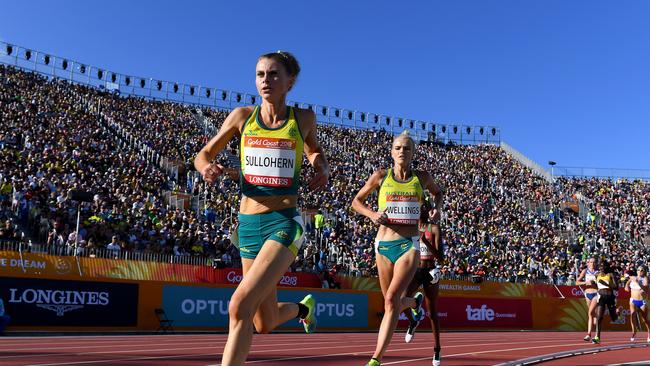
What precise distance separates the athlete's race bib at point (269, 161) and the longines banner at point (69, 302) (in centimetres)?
1140

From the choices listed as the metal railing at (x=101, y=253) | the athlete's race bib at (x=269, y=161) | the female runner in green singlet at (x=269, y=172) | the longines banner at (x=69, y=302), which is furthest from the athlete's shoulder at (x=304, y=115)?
the metal railing at (x=101, y=253)

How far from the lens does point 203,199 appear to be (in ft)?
94.3

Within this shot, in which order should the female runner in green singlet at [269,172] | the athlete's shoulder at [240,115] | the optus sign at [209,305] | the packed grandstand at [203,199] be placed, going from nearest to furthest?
the female runner in green singlet at [269,172]
the athlete's shoulder at [240,115]
the optus sign at [209,305]
the packed grandstand at [203,199]

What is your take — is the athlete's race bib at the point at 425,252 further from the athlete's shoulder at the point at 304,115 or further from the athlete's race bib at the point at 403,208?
the athlete's shoulder at the point at 304,115

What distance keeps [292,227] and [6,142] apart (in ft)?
77.4

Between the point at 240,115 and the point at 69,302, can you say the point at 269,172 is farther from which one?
the point at 69,302

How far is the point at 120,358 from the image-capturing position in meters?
8.84

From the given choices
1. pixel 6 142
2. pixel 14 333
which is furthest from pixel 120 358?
pixel 6 142

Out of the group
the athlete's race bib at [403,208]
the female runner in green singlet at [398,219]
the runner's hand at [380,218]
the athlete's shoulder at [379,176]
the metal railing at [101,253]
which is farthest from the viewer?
the metal railing at [101,253]

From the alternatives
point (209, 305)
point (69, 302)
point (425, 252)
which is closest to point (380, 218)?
point (425, 252)

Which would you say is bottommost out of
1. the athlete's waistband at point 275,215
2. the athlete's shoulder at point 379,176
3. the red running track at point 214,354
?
the red running track at point 214,354

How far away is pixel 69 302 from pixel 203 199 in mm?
13880

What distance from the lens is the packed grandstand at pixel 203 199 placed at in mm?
20562

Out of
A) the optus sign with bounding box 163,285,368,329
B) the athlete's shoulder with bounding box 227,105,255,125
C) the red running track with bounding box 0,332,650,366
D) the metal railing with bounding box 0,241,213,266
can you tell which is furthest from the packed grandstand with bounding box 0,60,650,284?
the athlete's shoulder with bounding box 227,105,255,125
